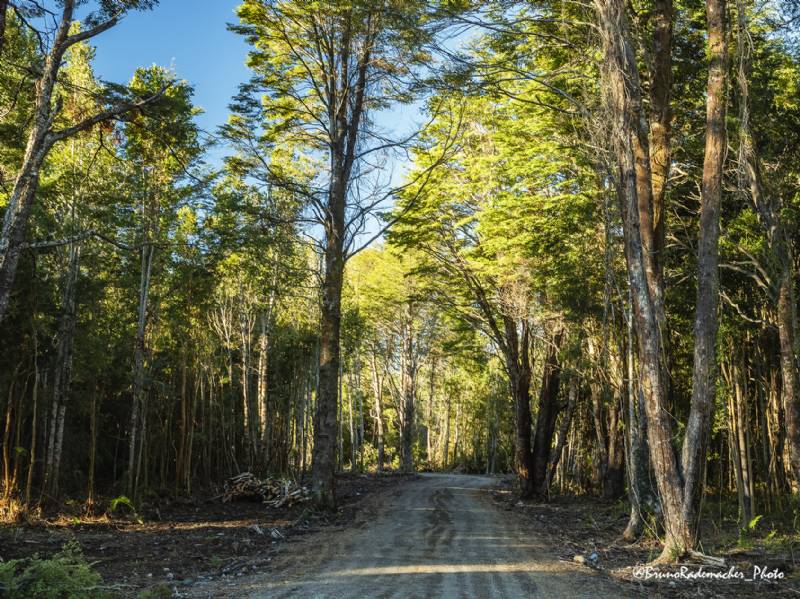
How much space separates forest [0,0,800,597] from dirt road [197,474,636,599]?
5.55 feet

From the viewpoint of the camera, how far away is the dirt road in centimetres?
573

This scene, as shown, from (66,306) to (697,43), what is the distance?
13.7 metres

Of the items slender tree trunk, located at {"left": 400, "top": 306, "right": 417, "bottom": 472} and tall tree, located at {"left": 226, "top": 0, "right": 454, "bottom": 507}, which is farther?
slender tree trunk, located at {"left": 400, "top": 306, "right": 417, "bottom": 472}

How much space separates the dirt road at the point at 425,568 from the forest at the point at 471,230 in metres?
1.69

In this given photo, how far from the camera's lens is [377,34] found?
12.6 m

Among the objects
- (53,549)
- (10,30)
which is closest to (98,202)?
(10,30)

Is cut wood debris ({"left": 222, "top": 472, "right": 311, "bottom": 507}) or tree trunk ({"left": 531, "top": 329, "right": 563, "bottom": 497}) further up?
tree trunk ({"left": 531, "top": 329, "right": 563, "bottom": 497})

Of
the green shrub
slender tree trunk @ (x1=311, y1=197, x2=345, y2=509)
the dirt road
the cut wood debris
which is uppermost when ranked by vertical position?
slender tree trunk @ (x1=311, y1=197, x2=345, y2=509)

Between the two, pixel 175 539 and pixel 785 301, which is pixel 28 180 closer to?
pixel 175 539

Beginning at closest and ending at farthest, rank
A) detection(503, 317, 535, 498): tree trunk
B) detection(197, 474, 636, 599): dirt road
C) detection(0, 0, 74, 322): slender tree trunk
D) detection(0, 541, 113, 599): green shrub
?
detection(0, 541, 113, 599): green shrub
detection(197, 474, 636, 599): dirt road
detection(0, 0, 74, 322): slender tree trunk
detection(503, 317, 535, 498): tree trunk

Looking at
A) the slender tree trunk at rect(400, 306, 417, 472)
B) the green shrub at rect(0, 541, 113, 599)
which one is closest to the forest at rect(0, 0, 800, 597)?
the green shrub at rect(0, 541, 113, 599)

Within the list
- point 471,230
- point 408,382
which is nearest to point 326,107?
point 471,230

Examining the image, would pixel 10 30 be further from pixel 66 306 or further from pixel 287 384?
pixel 287 384

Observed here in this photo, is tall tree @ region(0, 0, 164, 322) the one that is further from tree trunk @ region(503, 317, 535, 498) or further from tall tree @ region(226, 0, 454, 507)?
tree trunk @ region(503, 317, 535, 498)
